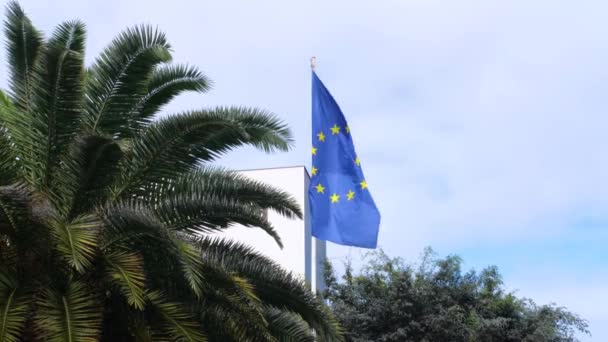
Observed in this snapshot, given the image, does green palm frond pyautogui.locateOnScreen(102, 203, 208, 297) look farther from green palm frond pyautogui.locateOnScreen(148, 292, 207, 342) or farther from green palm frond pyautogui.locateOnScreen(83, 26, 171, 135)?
green palm frond pyautogui.locateOnScreen(83, 26, 171, 135)

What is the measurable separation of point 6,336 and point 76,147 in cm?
234

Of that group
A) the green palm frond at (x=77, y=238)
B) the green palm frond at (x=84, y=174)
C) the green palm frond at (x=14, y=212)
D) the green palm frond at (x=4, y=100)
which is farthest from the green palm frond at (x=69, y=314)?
the green palm frond at (x=4, y=100)

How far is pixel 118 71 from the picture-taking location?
11594mm

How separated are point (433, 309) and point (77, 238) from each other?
14633mm

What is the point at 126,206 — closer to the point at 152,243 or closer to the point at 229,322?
the point at 152,243

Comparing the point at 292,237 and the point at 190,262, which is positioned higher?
the point at 292,237

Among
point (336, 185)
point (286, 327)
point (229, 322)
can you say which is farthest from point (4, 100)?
point (336, 185)

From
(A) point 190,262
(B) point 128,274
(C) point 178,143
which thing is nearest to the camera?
(A) point 190,262

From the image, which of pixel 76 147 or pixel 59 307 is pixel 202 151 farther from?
pixel 59 307

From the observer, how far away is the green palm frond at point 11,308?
9406mm

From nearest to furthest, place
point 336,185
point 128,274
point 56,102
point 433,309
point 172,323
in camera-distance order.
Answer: point 128,274, point 172,323, point 56,102, point 336,185, point 433,309

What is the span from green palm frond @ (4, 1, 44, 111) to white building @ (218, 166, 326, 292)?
42.5 feet

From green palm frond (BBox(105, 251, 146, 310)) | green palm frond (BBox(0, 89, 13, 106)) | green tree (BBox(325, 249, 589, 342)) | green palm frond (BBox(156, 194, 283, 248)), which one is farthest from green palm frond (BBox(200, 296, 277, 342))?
green tree (BBox(325, 249, 589, 342))

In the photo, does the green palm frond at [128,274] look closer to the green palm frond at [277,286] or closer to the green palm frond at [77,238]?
the green palm frond at [77,238]
